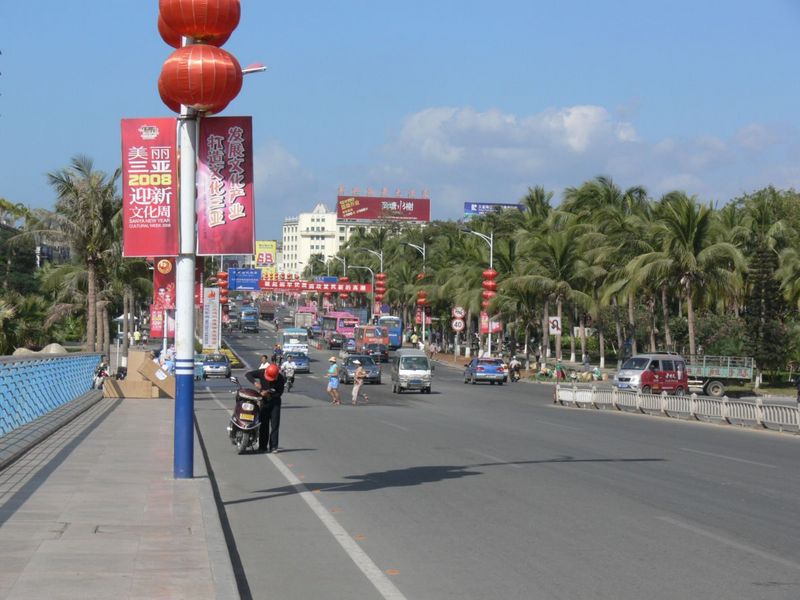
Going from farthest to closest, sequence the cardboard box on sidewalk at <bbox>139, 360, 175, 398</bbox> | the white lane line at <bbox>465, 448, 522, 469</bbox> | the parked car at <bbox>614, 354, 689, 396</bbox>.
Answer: the parked car at <bbox>614, 354, 689, 396</bbox>, the cardboard box on sidewalk at <bbox>139, 360, 175, 398</bbox>, the white lane line at <bbox>465, 448, 522, 469</bbox>

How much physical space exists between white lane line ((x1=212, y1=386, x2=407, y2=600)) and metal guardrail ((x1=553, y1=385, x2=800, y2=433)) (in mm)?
17290

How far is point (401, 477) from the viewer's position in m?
16.4

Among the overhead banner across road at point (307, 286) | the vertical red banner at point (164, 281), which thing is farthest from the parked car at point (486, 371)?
the overhead banner across road at point (307, 286)

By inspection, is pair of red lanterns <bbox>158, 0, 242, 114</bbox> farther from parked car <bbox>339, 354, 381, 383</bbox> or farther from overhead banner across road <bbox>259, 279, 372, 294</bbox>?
overhead banner across road <bbox>259, 279, 372, 294</bbox>

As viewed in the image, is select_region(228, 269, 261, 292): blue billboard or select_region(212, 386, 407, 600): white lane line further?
select_region(228, 269, 261, 292): blue billboard

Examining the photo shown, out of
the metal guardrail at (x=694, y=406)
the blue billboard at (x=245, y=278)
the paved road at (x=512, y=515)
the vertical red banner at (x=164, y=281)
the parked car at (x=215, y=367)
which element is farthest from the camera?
the blue billboard at (x=245, y=278)

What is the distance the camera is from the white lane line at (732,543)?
9.75 metres

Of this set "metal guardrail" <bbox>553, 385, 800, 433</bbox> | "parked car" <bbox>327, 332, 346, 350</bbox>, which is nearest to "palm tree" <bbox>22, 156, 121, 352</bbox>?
"metal guardrail" <bbox>553, 385, 800, 433</bbox>

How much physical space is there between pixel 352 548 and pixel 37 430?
46.6 feet

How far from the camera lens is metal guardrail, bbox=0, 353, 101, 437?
70.7ft

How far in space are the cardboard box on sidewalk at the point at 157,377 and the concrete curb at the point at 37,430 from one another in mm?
5171

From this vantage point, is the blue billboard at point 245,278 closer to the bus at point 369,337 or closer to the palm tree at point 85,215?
the bus at point 369,337

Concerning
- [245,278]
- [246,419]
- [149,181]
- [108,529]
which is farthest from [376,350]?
[108,529]

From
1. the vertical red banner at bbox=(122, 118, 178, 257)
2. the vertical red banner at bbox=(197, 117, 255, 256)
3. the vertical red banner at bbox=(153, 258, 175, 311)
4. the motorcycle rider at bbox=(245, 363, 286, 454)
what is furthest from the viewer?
the vertical red banner at bbox=(153, 258, 175, 311)
